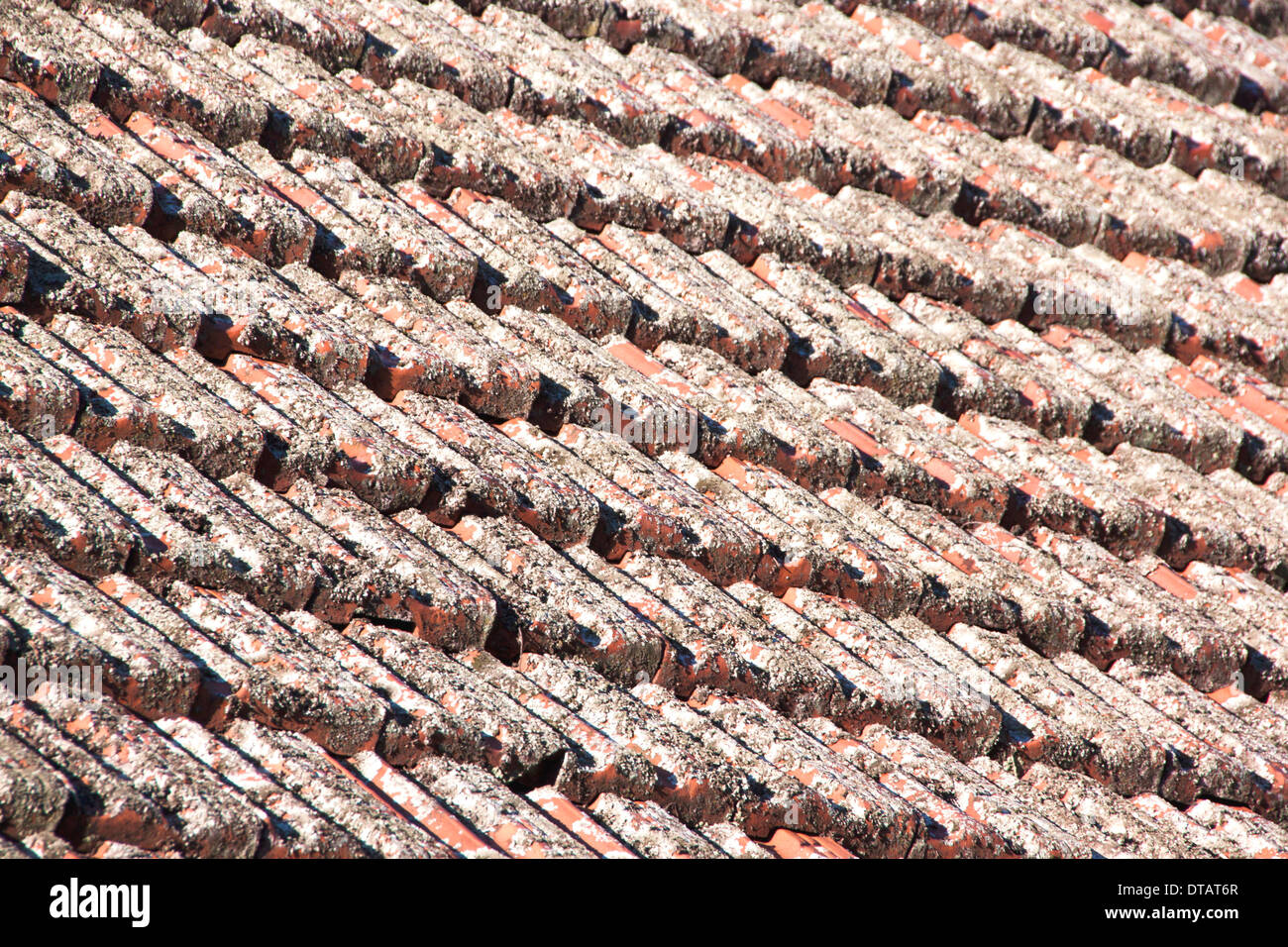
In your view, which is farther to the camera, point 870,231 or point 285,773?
point 870,231

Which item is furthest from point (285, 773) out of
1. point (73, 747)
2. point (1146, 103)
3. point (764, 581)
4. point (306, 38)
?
point (1146, 103)

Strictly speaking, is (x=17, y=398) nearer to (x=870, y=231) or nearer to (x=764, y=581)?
(x=764, y=581)

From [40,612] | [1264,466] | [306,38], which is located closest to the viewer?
[40,612]

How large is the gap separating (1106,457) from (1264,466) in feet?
2.19

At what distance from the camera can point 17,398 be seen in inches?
99.0

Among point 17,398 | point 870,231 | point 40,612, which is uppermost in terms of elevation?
point 870,231

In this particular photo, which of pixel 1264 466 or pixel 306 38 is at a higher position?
pixel 306 38

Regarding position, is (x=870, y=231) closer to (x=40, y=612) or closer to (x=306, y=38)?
(x=306, y=38)

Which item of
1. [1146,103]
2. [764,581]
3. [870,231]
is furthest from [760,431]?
[1146,103]

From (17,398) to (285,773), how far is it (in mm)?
923

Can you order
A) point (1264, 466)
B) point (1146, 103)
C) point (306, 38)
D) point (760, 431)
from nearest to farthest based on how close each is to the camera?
point (760, 431) < point (306, 38) < point (1264, 466) < point (1146, 103)

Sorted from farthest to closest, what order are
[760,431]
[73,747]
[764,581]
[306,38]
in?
[306,38] < [760,431] < [764,581] < [73,747]

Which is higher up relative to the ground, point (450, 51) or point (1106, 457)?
point (450, 51)

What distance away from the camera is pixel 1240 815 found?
3248mm
